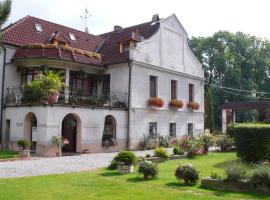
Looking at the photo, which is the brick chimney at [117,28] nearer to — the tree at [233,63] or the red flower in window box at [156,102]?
the red flower in window box at [156,102]

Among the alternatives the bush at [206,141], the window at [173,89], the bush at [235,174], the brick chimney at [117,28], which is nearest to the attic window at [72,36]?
the brick chimney at [117,28]

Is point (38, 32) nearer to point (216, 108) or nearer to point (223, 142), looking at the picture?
point (223, 142)

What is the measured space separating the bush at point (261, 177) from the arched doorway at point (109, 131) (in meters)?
15.3

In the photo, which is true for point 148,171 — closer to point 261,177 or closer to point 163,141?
point 261,177

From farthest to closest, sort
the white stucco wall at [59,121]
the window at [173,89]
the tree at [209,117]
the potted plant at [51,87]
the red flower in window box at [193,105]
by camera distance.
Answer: the tree at [209,117] → the red flower in window box at [193,105] → the window at [173,89] → the potted plant at [51,87] → the white stucco wall at [59,121]

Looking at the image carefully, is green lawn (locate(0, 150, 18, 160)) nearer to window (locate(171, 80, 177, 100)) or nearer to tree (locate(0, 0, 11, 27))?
tree (locate(0, 0, 11, 27))

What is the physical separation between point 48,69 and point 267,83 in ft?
156

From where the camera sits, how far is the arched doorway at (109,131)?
25016 mm

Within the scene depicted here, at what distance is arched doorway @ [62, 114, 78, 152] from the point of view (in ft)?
73.9

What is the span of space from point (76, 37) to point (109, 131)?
356 inches

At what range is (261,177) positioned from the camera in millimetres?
10148

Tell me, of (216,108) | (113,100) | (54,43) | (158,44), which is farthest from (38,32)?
(216,108)

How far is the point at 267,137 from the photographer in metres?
15.8

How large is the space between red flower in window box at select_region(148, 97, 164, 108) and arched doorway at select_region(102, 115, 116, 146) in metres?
3.73
